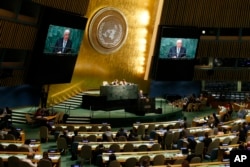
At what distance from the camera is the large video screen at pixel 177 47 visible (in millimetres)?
26641

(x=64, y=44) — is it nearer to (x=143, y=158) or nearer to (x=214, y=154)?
(x=214, y=154)

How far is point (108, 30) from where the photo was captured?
27.5 m

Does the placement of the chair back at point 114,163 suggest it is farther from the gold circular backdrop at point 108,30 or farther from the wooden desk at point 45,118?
the gold circular backdrop at point 108,30

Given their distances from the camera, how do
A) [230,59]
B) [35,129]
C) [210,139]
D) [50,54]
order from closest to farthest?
[210,139], [35,129], [50,54], [230,59]

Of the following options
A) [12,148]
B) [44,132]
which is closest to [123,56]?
[44,132]

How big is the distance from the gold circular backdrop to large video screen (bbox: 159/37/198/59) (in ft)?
11.0

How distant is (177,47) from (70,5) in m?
8.33

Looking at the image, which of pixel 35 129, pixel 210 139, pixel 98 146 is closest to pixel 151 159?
pixel 98 146

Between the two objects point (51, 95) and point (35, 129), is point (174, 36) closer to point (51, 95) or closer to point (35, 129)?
point (51, 95)

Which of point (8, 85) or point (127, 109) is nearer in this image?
point (8, 85)

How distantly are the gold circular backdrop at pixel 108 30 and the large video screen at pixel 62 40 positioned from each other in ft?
11.1

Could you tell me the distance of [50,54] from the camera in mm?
21422

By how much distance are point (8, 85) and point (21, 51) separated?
256 centimetres

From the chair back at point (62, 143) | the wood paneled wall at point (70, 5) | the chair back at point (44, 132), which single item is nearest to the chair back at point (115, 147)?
the chair back at point (62, 143)
